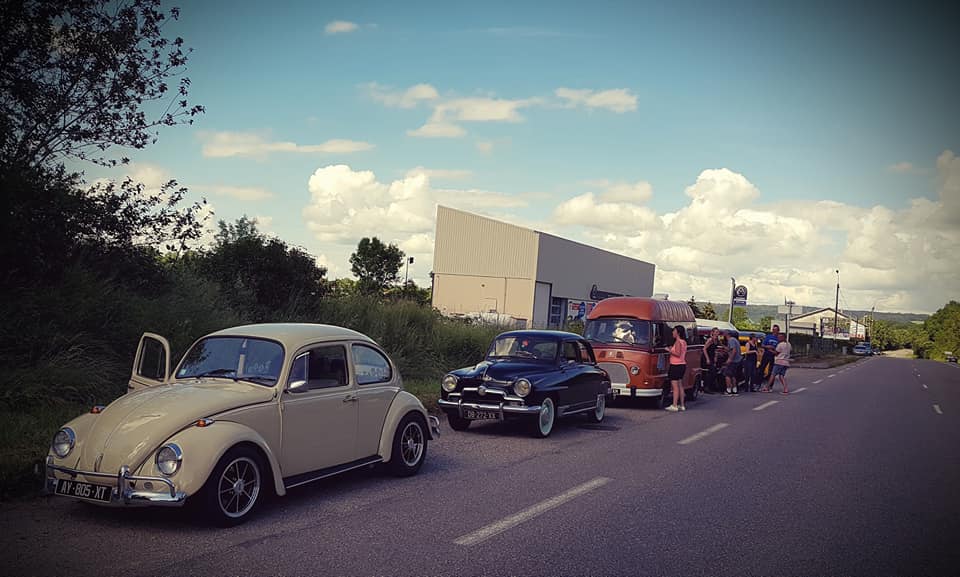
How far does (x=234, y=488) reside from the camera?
20.6ft

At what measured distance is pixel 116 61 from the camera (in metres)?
13.9

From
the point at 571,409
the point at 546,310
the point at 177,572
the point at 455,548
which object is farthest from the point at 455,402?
the point at 546,310

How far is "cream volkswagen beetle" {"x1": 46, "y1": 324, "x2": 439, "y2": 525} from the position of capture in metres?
5.90

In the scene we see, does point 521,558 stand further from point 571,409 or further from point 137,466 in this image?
point 571,409

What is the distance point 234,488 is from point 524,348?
7.34 metres

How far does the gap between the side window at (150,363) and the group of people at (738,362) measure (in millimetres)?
16426

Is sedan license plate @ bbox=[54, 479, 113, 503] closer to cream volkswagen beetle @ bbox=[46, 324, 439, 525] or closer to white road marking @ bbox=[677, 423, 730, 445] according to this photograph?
cream volkswagen beetle @ bbox=[46, 324, 439, 525]

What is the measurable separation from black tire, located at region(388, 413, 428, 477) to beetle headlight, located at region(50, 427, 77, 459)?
3.13m

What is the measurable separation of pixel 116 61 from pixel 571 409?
1017 cm

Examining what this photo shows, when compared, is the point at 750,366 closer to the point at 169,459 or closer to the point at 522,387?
the point at 522,387

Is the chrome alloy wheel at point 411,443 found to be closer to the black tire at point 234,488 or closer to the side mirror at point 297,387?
the side mirror at point 297,387

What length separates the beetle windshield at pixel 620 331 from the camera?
1711 cm

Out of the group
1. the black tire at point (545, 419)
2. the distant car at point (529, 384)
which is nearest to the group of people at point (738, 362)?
the distant car at point (529, 384)

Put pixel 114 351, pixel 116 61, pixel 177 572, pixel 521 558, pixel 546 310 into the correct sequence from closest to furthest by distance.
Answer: pixel 177 572, pixel 521 558, pixel 114 351, pixel 116 61, pixel 546 310
